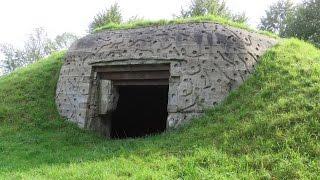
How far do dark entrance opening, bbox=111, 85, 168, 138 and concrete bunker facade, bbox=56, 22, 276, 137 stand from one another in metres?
1.11

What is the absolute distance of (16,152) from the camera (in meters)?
8.33

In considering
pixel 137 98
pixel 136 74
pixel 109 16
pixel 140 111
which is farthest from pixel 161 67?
pixel 109 16

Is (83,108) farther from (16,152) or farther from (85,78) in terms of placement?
(16,152)

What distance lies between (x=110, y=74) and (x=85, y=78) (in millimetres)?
621

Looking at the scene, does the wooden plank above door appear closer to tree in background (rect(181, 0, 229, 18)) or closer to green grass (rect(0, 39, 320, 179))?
green grass (rect(0, 39, 320, 179))

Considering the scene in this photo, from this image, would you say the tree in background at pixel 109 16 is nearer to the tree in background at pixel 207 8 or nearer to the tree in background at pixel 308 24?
the tree in background at pixel 207 8

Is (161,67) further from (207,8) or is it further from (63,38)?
(63,38)

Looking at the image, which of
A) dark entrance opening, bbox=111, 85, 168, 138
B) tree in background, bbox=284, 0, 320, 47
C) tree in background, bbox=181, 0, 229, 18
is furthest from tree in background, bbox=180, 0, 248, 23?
dark entrance opening, bbox=111, 85, 168, 138

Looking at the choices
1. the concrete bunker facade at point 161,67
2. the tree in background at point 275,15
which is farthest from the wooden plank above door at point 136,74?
the tree in background at point 275,15

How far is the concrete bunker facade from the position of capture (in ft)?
29.5

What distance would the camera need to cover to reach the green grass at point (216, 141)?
20.3ft

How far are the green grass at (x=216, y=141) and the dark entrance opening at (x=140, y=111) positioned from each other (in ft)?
7.45

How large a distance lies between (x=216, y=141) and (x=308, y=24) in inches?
660

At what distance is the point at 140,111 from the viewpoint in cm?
1328
